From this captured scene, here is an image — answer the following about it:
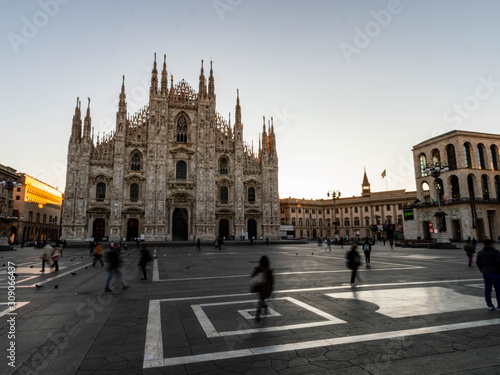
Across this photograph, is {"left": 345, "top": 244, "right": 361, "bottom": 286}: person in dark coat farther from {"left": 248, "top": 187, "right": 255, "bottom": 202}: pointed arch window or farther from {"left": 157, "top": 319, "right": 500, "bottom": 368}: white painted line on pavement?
{"left": 248, "top": 187, "right": 255, "bottom": 202}: pointed arch window

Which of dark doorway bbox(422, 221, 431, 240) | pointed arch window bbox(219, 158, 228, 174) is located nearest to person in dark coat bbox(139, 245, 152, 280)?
pointed arch window bbox(219, 158, 228, 174)

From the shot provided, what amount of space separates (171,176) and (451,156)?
144 ft

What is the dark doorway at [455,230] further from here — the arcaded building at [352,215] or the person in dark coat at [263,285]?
the person in dark coat at [263,285]

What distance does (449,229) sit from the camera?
45.4m

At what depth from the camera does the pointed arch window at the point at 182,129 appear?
152 ft

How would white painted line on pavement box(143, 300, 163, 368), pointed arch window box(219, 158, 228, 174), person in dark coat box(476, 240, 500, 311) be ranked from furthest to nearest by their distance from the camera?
pointed arch window box(219, 158, 228, 174) < person in dark coat box(476, 240, 500, 311) < white painted line on pavement box(143, 300, 163, 368)

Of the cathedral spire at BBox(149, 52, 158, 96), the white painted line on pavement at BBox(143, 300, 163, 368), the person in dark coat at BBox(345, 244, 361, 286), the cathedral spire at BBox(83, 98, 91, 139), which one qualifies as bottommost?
the white painted line on pavement at BBox(143, 300, 163, 368)

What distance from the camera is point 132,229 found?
4238 centimetres

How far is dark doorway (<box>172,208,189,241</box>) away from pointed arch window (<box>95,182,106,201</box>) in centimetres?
1024

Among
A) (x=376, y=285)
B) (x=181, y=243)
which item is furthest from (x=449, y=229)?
(x=376, y=285)

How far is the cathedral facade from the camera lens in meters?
41.2

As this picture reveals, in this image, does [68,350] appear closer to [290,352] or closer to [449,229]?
[290,352]

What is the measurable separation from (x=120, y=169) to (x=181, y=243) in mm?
14167

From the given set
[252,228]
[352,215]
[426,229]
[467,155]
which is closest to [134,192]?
[252,228]
